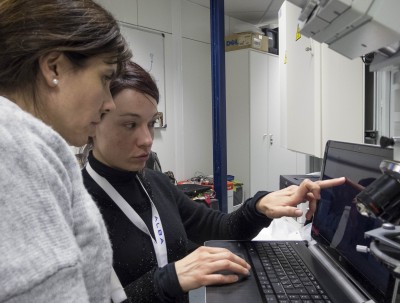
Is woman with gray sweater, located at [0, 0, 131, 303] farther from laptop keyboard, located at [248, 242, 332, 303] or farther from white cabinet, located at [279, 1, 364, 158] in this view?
white cabinet, located at [279, 1, 364, 158]

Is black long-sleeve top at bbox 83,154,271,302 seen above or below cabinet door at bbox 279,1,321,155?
below

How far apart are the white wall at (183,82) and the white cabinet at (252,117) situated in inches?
13.6

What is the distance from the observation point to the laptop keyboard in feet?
2.20

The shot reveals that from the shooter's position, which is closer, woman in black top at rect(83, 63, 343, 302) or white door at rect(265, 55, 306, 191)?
woman in black top at rect(83, 63, 343, 302)

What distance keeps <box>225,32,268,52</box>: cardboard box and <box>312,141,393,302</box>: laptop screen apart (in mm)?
3351

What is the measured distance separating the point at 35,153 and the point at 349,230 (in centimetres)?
74

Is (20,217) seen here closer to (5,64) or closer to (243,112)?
(5,64)

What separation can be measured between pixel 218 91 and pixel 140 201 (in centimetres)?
183

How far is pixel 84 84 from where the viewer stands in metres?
0.56

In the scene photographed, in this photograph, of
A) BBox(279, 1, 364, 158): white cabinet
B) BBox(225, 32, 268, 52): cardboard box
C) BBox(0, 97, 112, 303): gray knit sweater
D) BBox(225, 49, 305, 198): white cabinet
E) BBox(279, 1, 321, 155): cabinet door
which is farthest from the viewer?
BBox(225, 49, 305, 198): white cabinet

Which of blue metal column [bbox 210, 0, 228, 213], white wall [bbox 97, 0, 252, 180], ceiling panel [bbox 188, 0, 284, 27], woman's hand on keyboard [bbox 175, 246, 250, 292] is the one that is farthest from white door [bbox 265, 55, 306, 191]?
woman's hand on keyboard [bbox 175, 246, 250, 292]

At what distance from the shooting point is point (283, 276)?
0.77 metres

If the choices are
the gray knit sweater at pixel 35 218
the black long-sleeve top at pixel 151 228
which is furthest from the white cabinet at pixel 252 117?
the gray knit sweater at pixel 35 218

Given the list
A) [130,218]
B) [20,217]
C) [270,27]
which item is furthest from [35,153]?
[270,27]
